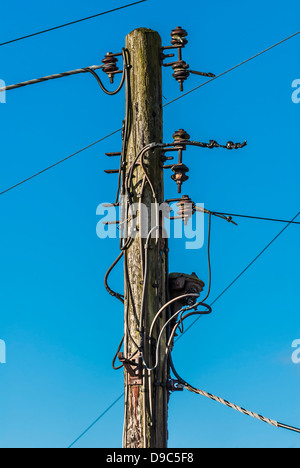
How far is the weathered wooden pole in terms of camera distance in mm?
9242

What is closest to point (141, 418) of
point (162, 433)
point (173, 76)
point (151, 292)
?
point (162, 433)

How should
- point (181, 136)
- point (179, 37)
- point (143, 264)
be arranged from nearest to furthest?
point (143, 264) < point (181, 136) < point (179, 37)

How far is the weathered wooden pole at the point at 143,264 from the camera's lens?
9.24 metres

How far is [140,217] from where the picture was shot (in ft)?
31.6

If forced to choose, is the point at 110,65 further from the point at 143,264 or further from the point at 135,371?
the point at 135,371

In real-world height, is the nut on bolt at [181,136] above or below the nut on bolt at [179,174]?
above

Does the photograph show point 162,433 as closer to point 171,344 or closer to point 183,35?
point 171,344

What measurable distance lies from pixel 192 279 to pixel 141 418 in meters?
1.31

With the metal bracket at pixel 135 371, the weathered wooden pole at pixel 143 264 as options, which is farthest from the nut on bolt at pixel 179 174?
the metal bracket at pixel 135 371

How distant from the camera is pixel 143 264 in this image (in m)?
→ 9.53

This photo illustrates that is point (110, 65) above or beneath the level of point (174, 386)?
above

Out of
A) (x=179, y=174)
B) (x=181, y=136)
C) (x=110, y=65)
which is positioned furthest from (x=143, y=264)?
(x=110, y=65)

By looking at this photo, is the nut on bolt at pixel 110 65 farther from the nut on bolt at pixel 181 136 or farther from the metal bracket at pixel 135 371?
the metal bracket at pixel 135 371

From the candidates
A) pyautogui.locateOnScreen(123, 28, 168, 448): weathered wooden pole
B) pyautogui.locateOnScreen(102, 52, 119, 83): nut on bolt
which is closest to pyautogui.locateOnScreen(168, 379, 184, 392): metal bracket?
pyautogui.locateOnScreen(123, 28, 168, 448): weathered wooden pole
